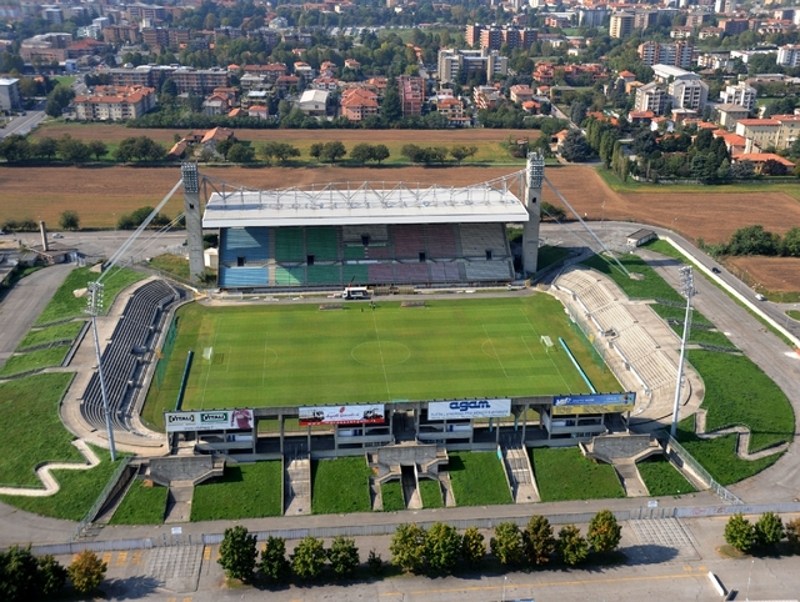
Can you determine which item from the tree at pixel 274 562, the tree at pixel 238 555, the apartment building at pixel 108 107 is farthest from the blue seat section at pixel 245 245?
the apartment building at pixel 108 107

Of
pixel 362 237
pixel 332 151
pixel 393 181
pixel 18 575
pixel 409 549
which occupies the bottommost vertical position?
pixel 409 549

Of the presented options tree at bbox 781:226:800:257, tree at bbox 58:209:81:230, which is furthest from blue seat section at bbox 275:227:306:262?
tree at bbox 781:226:800:257

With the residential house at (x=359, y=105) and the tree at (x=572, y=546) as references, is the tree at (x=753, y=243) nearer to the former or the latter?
the tree at (x=572, y=546)

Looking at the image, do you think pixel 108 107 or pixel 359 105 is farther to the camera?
pixel 359 105

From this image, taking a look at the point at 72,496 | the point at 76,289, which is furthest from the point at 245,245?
the point at 72,496

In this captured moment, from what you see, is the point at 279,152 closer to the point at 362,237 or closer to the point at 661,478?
the point at 362,237

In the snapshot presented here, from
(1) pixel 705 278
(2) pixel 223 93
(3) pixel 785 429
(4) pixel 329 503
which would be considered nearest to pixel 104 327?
(4) pixel 329 503

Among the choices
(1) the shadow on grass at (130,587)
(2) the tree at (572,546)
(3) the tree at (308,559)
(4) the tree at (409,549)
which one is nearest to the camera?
(1) the shadow on grass at (130,587)
